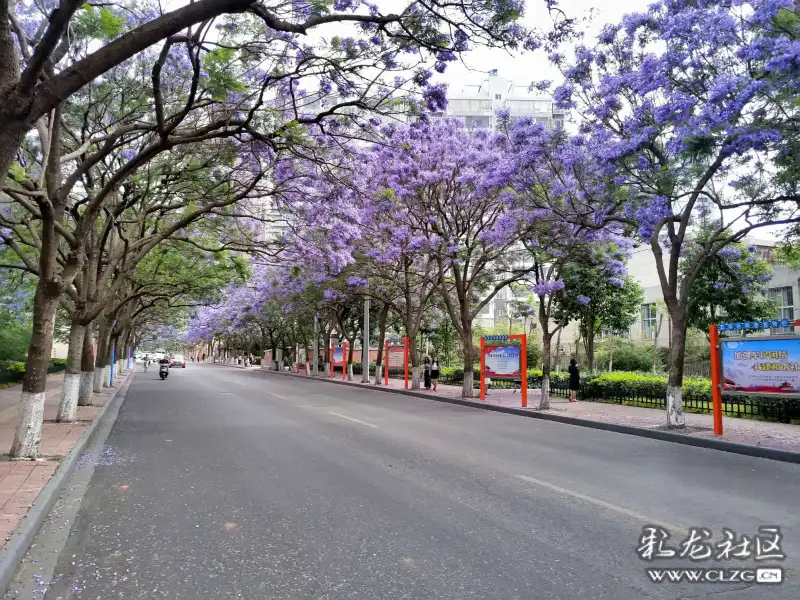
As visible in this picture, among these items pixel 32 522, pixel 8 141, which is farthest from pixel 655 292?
pixel 8 141

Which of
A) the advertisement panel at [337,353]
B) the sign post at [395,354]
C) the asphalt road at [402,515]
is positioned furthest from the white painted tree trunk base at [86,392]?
the advertisement panel at [337,353]

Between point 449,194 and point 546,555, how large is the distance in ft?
55.3

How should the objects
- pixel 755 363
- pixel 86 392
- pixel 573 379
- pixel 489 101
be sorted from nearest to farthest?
pixel 755 363 < pixel 86 392 < pixel 573 379 < pixel 489 101

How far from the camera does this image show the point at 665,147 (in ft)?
41.4

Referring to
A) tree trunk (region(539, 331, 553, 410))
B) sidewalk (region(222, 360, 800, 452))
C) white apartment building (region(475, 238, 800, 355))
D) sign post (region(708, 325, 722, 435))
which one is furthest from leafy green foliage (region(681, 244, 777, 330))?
sign post (region(708, 325, 722, 435))

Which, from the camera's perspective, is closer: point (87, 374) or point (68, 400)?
point (68, 400)

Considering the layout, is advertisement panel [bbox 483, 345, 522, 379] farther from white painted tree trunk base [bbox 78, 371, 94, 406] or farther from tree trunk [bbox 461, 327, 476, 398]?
white painted tree trunk base [bbox 78, 371, 94, 406]

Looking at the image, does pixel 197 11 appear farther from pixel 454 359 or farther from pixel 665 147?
pixel 454 359

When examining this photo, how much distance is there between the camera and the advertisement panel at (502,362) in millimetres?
19922

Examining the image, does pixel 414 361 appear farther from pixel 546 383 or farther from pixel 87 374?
pixel 87 374

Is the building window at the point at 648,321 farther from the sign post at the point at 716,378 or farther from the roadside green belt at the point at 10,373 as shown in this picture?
the roadside green belt at the point at 10,373

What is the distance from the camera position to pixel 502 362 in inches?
799

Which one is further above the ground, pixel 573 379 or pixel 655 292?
pixel 655 292

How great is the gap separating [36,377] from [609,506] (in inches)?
313
